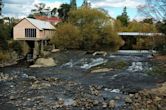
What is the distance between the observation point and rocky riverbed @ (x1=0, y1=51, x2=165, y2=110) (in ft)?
68.0

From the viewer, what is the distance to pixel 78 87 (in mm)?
27188

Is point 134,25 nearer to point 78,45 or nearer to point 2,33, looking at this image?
point 78,45

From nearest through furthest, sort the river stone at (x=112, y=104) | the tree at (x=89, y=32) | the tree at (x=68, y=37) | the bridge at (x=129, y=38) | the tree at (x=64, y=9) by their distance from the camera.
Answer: the river stone at (x=112, y=104) → the tree at (x=68, y=37) → the tree at (x=89, y=32) → the bridge at (x=129, y=38) → the tree at (x=64, y=9)

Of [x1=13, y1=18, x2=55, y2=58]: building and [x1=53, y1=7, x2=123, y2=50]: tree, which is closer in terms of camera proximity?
[x1=53, y1=7, x2=123, y2=50]: tree

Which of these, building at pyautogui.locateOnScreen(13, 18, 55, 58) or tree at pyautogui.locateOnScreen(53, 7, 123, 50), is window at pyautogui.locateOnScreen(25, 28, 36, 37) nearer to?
building at pyautogui.locateOnScreen(13, 18, 55, 58)

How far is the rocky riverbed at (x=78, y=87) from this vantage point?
2073 cm

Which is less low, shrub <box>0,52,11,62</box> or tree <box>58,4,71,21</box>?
tree <box>58,4,71,21</box>

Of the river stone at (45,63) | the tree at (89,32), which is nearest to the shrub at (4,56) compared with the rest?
the river stone at (45,63)

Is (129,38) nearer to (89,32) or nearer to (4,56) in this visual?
(89,32)

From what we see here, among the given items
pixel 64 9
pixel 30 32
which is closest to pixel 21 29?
pixel 30 32

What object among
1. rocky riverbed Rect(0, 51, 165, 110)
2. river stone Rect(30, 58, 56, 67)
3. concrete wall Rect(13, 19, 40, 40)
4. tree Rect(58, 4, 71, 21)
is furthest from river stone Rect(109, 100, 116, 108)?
tree Rect(58, 4, 71, 21)

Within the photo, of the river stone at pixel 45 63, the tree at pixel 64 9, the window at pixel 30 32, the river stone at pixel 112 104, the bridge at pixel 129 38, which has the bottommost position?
the river stone at pixel 45 63

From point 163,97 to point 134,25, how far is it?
54207mm

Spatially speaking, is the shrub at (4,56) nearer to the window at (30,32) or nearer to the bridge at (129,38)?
the window at (30,32)
